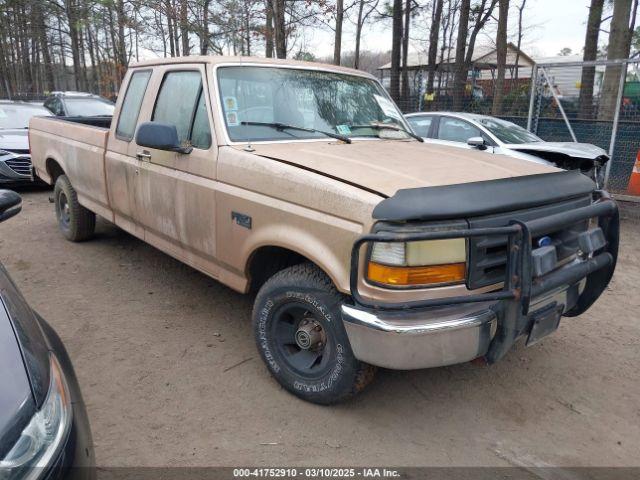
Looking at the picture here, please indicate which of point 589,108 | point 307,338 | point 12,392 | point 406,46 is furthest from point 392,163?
point 406,46

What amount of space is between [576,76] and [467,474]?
9.97 metres

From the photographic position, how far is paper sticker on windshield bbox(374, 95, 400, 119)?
4367mm

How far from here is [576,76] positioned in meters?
10.4

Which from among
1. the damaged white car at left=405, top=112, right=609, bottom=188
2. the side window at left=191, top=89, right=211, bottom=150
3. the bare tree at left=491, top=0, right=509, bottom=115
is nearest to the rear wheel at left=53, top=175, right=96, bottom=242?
the side window at left=191, top=89, right=211, bottom=150

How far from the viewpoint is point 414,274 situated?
8.12ft

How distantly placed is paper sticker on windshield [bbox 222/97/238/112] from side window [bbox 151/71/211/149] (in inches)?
6.7

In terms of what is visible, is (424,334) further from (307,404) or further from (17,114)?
(17,114)

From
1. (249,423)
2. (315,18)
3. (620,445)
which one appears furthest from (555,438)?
(315,18)

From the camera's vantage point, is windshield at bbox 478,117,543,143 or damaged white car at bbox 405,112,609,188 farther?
windshield at bbox 478,117,543,143

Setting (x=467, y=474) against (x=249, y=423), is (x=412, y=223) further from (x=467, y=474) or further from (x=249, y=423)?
(x=249, y=423)

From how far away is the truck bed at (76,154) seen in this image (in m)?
5.00

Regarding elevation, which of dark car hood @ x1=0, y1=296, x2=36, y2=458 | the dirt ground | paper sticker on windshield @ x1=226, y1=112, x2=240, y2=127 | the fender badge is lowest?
the dirt ground

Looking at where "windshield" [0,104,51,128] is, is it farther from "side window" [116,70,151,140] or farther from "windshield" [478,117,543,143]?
"windshield" [478,117,543,143]

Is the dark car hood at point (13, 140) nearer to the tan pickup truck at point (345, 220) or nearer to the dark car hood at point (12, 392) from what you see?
the tan pickup truck at point (345, 220)
